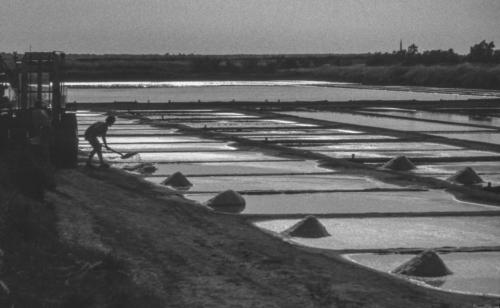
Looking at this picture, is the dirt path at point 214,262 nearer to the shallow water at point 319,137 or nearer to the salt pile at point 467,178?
the salt pile at point 467,178

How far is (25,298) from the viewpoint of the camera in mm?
7938

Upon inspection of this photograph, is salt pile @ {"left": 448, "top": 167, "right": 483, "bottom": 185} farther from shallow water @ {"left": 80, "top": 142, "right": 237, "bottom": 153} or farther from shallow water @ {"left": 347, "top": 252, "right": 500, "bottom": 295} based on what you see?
shallow water @ {"left": 80, "top": 142, "right": 237, "bottom": 153}

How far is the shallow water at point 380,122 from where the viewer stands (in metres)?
31.5

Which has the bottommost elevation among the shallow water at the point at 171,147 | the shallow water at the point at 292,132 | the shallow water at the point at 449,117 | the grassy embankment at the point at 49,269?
the shallow water at the point at 171,147

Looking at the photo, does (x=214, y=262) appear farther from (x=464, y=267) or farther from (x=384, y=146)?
(x=384, y=146)

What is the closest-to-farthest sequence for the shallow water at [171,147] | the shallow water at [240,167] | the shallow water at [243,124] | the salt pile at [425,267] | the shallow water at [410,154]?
1. the salt pile at [425,267]
2. the shallow water at [240,167]
3. the shallow water at [410,154]
4. the shallow water at [171,147]
5. the shallow water at [243,124]

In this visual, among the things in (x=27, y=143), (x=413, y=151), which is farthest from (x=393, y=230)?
(x=413, y=151)

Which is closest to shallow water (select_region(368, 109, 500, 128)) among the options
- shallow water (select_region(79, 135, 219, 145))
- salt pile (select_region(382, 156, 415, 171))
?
shallow water (select_region(79, 135, 219, 145))

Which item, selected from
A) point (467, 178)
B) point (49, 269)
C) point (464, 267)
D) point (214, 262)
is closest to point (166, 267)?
point (214, 262)

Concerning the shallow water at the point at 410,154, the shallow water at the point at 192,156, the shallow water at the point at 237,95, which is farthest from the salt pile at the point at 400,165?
the shallow water at the point at 237,95

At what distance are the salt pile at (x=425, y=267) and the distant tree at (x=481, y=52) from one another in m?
82.7

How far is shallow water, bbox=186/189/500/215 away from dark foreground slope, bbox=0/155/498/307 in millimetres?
1560

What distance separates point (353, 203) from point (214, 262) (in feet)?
17.3

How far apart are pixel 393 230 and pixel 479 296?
3.57m
